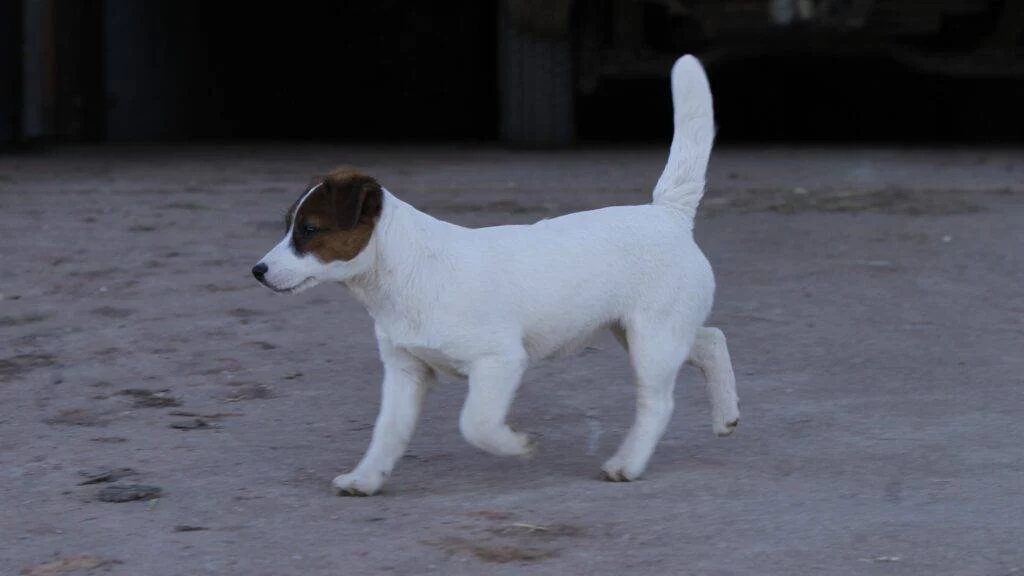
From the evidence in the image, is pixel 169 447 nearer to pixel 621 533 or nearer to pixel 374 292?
Answer: pixel 374 292

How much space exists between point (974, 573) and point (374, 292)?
146 centimetres

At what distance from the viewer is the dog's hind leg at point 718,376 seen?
4105 millimetres

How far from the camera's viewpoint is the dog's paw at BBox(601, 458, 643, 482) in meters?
3.80

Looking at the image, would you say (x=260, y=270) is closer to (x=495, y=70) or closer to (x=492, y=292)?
(x=492, y=292)

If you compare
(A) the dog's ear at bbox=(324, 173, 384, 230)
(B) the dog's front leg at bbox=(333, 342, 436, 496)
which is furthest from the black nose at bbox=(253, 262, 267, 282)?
(B) the dog's front leg at bbox=(333, 342, 436, 496)

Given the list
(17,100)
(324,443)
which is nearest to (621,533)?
(324,443)

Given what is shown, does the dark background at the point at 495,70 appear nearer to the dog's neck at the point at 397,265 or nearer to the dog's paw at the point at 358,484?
the dog's neck at the point at 397,265

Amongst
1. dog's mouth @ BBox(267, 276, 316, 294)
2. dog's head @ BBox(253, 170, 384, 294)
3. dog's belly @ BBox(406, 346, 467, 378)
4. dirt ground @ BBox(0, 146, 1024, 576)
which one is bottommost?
dirt ground @ BBox(0, 146, 1024, 576)

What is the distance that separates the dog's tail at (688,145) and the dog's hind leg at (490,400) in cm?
71

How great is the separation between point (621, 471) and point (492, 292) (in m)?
0.53

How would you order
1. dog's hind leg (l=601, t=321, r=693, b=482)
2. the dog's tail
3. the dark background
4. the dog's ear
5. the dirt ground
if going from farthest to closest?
the dark background, the dog's tail, dog's hind leg (l=601, t=321, r=693, b=482), the dog's ear, the dirt ground

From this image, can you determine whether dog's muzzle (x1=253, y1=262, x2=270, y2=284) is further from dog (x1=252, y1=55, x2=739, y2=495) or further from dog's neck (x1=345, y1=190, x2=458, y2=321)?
dog's neck (x1=345, y1=190, x2=458, y2=321)

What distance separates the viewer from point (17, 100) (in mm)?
12344

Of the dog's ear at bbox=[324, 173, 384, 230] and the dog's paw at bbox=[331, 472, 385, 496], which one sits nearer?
the dog's ear at bbox=[324, 173, 384, 230]
